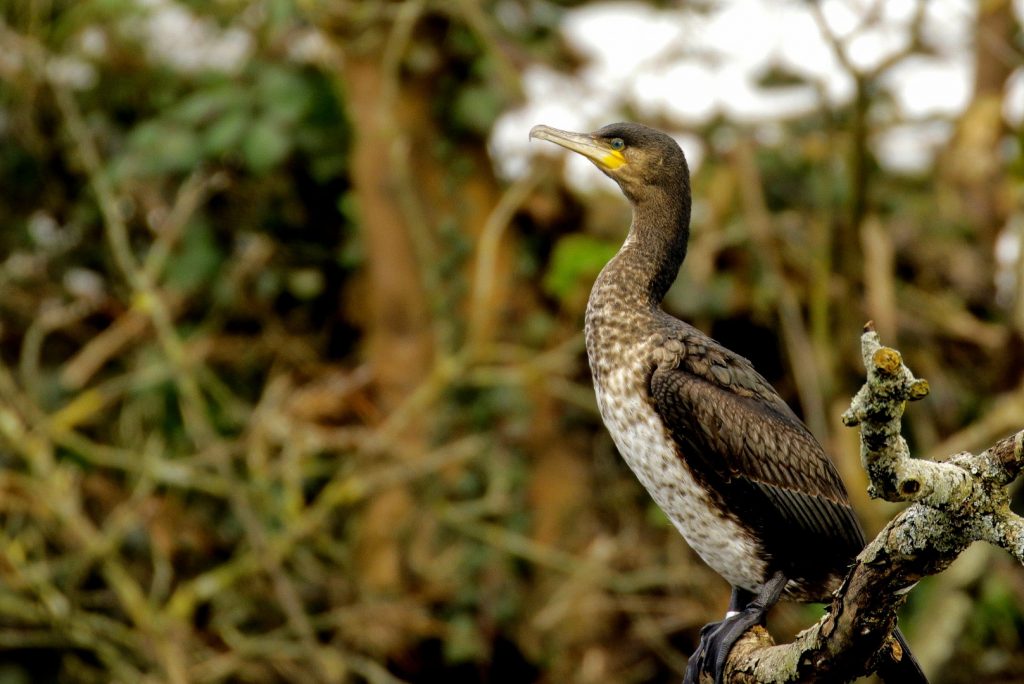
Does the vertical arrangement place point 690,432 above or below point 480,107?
below

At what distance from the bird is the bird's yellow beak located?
0.01m

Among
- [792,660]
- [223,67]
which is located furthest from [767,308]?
[792,660]

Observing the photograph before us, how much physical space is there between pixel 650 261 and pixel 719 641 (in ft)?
3.06

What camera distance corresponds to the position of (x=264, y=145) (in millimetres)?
8578

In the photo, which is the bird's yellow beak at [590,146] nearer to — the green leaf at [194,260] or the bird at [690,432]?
the bird at [690,432]

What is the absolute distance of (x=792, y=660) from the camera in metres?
2.92

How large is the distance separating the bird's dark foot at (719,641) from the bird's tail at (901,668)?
332 millimetres

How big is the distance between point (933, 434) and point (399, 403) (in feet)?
11.0

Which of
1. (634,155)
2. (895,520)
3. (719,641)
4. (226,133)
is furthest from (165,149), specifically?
(895,520)

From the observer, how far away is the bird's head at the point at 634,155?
3496 mm

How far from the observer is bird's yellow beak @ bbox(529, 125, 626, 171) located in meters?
3.56

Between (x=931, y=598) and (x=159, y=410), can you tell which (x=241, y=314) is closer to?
(x=159, y=410)

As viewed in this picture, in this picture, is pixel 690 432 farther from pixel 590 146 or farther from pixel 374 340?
pixel 374 340

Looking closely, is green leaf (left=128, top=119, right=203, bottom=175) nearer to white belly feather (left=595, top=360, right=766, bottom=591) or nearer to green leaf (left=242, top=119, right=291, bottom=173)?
green leaf (left=242, top=119, right=291, bottom=173)
